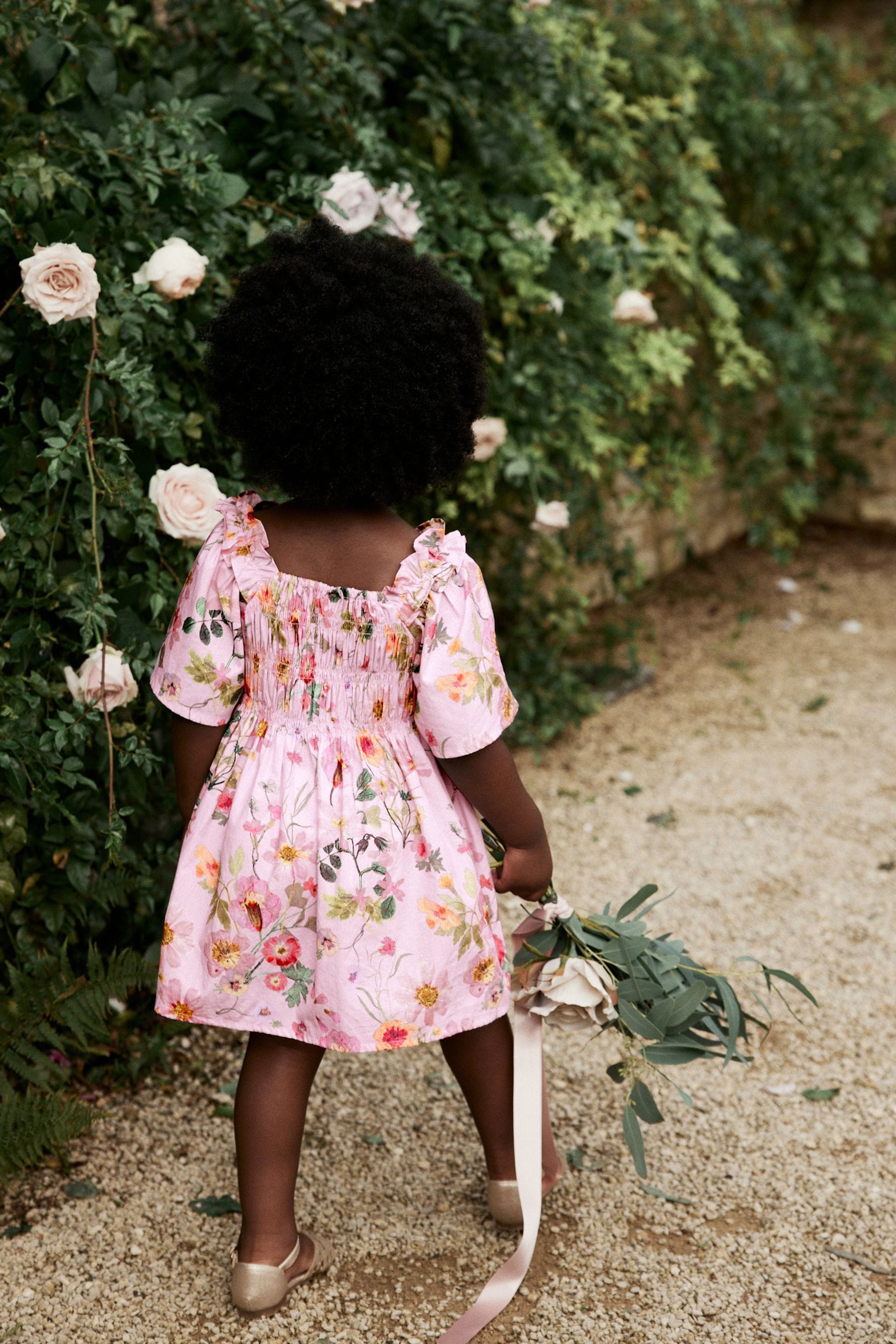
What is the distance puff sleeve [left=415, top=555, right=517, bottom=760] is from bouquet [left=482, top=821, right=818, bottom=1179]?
250mm

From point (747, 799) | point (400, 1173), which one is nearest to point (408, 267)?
point (400, 1173)

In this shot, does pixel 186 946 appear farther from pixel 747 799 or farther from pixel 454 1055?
pixel 747 799

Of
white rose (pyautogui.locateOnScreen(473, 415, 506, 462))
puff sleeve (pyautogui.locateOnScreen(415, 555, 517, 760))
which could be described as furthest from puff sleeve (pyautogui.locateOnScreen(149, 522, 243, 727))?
white rose (pyautogui.locateOnScreen(473, 415, 506, 462))

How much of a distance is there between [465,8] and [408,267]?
4.87 feet

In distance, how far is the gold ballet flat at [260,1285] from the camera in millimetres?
1666

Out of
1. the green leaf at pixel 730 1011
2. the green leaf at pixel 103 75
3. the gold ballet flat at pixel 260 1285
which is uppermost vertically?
the green leaf at pixel 103 75

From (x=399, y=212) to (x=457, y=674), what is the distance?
1.27m

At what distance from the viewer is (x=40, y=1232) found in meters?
1.86

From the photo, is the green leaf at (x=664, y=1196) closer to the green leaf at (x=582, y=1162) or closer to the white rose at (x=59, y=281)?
the green leaf at (x=582, y=1162)

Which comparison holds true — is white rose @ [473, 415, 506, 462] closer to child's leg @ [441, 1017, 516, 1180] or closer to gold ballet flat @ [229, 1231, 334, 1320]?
child's leg @ [441, 1017, 516, 1180]

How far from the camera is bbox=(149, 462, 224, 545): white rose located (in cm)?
196

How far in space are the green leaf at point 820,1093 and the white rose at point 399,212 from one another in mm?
1807

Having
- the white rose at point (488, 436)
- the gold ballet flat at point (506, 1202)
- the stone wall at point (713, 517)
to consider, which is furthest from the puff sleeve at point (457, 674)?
the stone wall at point (713, 517)

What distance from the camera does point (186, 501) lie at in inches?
77.2
